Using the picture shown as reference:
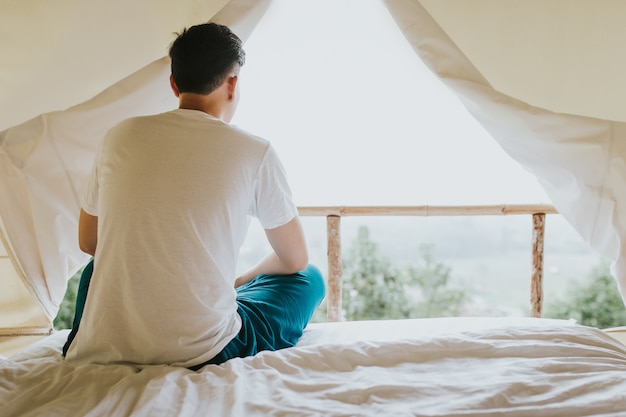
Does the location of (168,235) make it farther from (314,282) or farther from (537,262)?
(537,262)

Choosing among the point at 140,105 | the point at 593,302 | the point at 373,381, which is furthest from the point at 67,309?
the point at 593,302

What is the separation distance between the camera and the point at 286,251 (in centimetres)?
133

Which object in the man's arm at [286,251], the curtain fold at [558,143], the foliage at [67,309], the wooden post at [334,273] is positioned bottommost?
the foliage at [67,309]

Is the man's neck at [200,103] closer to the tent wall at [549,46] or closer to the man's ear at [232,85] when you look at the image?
the man's ear at [232,85]

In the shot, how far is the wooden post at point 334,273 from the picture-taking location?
249 cm

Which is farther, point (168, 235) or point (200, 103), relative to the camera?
point (200, 103)

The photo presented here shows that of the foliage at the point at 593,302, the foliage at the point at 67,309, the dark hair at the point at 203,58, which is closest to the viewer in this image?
the dark hair at the point at 203,58

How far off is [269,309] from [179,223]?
383 mm

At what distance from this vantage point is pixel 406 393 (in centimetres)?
100

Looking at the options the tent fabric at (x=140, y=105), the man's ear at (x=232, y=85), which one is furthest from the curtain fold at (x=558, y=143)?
the man's ear at (x=232, y=85)

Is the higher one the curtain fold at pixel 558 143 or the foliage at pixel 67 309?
the curtain fold at pixel 558 143

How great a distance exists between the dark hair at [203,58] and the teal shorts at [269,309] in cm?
50

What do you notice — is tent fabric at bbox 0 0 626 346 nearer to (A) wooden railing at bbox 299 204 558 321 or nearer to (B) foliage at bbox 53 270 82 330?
(A) wooden railing at bbox 299 204 558 321

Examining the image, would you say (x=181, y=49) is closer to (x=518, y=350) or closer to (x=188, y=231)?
(x=188, y=231)
